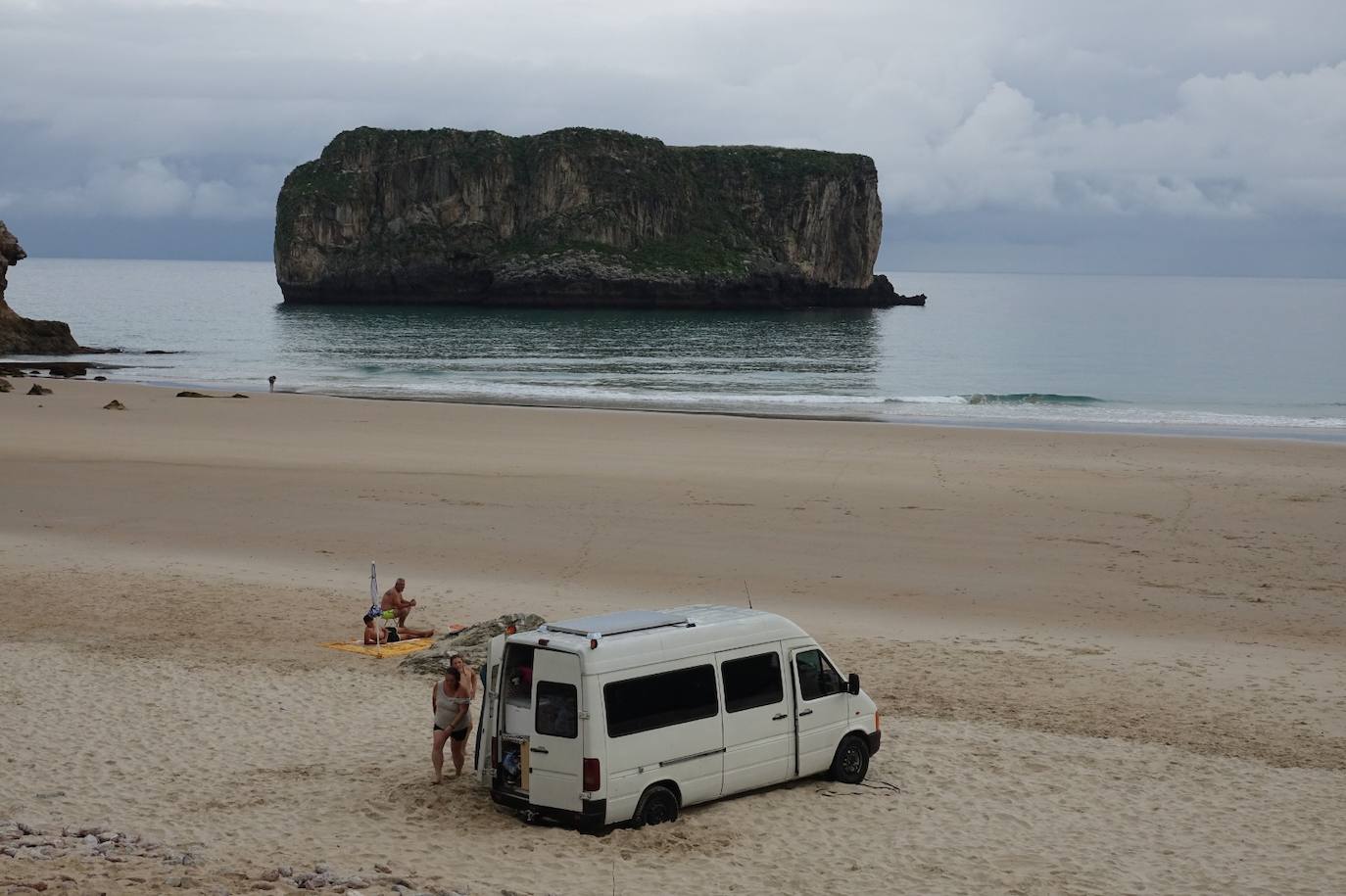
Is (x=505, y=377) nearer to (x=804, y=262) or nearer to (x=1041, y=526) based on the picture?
(x=1041, y=526)

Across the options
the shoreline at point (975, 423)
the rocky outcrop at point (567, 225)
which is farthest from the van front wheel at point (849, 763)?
the rocky outcrop at point (567, 225)

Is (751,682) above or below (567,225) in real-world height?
below

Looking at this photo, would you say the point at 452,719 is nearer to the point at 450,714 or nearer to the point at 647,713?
the point at 450,714

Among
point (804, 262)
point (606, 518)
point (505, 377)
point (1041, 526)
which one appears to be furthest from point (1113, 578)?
point (804, 262)

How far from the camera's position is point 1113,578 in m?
18.6

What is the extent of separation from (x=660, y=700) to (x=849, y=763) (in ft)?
7.59

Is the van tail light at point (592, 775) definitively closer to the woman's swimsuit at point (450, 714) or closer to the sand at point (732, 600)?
the sand at point (732, 600)

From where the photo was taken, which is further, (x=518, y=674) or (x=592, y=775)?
(x=518, y=674)

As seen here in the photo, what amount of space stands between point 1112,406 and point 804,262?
112894mm

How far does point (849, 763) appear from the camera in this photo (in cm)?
1101

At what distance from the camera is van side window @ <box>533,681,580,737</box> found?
9312 mm

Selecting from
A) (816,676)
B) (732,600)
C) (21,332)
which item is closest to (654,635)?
(816,676)

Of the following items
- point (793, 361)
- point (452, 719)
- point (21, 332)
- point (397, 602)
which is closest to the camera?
point (452, 719)

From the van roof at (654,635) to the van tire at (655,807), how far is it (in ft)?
3.38
